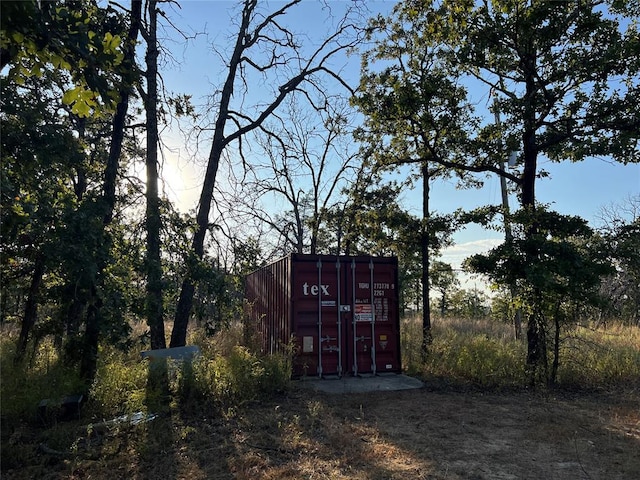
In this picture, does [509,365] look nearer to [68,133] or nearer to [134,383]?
[134,383]

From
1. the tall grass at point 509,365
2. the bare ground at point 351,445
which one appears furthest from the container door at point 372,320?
the bare ground at point 351,445

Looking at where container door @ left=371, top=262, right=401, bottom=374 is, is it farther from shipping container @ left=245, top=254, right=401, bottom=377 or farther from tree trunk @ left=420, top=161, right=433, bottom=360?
tree trunk @ left=420, top=161, right=433, bottom=360

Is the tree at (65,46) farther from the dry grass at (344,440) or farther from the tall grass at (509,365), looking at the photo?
the tall grass at (509,365)

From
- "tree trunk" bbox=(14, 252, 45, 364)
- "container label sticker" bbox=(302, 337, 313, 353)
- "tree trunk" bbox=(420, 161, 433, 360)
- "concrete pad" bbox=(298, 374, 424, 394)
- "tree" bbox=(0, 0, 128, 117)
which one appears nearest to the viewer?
"tree" bbox=(0, 0, 128, 117)

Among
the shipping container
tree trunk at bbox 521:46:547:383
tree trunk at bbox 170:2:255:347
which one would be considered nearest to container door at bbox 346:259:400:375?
the shipping container

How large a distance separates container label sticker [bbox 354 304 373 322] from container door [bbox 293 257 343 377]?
16.5 inches

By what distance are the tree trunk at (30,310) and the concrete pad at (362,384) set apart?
4695mm

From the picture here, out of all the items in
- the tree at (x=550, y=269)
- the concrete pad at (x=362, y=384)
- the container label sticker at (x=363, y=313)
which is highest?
the tree at (x=550, y=269)

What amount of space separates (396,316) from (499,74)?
579 cm

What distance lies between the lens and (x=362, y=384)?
8.55 metres

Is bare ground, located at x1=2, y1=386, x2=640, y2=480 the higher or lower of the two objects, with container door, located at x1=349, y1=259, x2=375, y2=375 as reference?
lower

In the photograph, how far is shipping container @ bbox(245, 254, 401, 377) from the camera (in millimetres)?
9023

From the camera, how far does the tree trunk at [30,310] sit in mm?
6903

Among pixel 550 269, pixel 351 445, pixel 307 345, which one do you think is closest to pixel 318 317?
pixel 307 345
